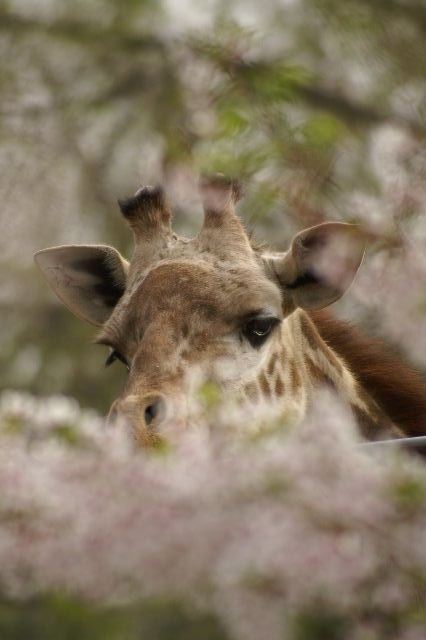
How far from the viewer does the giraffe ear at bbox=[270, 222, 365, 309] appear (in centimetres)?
441

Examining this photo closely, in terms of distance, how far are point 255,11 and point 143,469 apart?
6110 mm

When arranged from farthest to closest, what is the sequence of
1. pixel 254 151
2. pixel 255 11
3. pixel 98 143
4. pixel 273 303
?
pixel 98 143, pixel 255 11, pixel 273 303, pixel 254 151

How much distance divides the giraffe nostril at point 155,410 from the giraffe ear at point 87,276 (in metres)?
1.42

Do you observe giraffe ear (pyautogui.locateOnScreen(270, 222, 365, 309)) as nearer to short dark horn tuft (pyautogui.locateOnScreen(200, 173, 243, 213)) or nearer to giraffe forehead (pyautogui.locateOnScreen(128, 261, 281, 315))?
giraffe forehead (pyautogui.locateOnScreen(128, 261, 281, 315))

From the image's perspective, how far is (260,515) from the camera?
192 cm

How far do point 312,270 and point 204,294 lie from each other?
1.81 ft

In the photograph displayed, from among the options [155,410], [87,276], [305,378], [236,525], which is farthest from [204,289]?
[236,525]

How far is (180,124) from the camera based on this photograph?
5203 millimetres

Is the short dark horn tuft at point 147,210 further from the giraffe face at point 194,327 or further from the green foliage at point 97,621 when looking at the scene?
the green foliage at point 97,621

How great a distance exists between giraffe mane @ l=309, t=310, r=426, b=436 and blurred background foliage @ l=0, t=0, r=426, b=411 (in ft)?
0.41

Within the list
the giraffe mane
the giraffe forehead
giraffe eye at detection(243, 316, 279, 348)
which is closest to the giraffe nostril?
the giraffe forehead

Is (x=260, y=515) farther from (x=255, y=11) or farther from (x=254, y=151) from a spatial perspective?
(x=255, y=11)

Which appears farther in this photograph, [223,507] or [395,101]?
[395,101]

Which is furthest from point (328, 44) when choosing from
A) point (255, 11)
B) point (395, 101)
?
point (395, 101)
